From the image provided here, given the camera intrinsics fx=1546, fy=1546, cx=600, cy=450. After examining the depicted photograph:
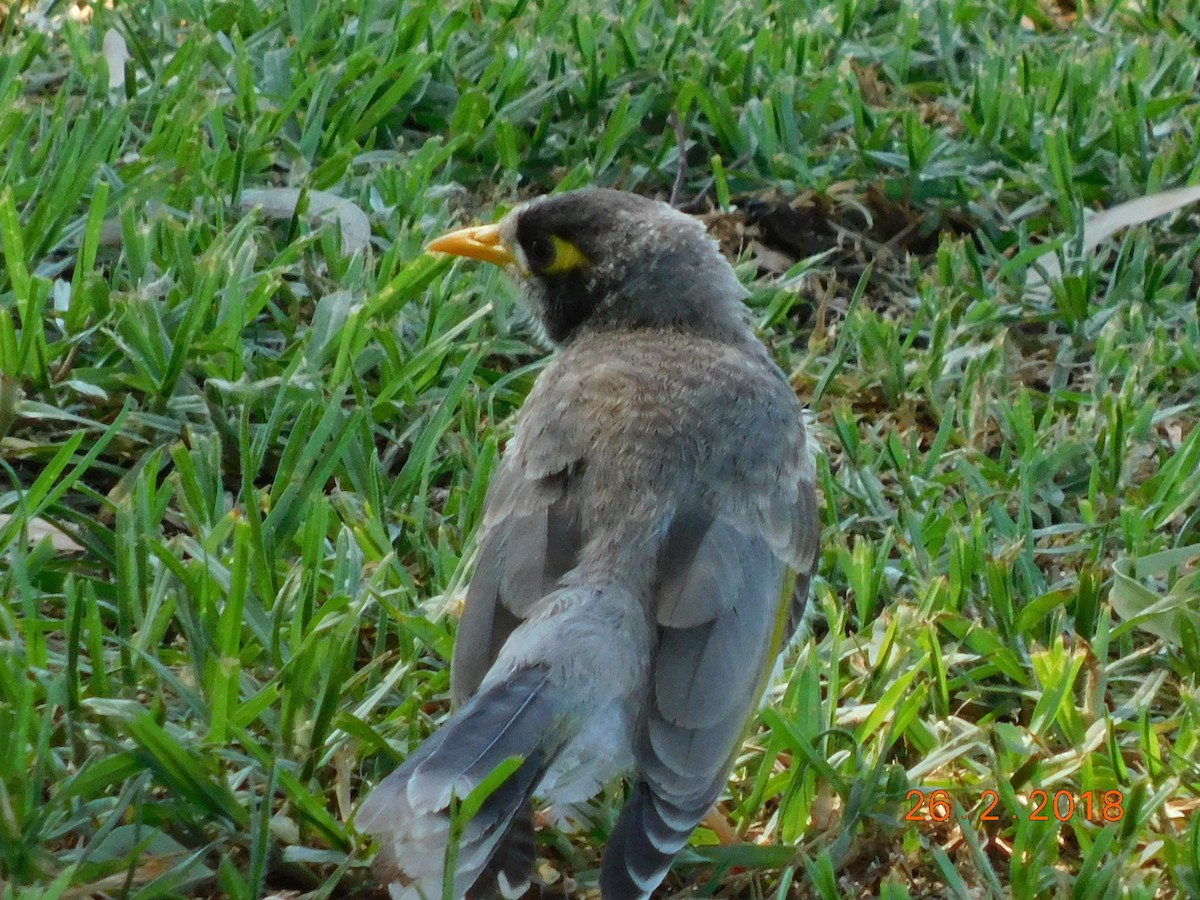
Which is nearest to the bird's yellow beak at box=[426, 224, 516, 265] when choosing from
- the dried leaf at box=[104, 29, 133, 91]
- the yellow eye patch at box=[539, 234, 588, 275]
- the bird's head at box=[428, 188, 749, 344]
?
the bird's head at box=[428, 188, 749, 344]

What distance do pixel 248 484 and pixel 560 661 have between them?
122cm

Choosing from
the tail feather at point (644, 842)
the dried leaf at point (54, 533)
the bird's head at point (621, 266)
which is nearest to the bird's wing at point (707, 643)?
the tail feather at point (644, 842)

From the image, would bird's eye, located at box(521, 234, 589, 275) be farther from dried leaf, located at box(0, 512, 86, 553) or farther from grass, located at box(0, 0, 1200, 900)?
dried leaf, located at box(0, 512, 86, 553)

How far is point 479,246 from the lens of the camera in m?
4.80

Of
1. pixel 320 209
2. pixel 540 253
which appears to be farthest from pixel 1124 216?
pixel 320 209

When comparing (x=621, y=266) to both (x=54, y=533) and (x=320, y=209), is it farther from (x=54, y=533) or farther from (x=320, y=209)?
(x=54, y=533)

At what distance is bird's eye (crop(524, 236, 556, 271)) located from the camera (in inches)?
183

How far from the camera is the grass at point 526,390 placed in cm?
348

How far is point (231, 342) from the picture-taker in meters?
4.62

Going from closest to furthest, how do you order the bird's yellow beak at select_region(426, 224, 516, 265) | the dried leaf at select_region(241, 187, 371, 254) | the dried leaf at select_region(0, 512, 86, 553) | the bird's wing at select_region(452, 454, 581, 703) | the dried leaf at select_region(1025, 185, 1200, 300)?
the bird's wing at select_region(452, 454, 581, 703) < the dried leaf at select_region(0, 512, 86, 553) < the bird's yellow beak at select_region(426, 224, 516, 265) < the dried leaf at select_region(241, 187, 371, 254) < the dried leaf at select_region(1025, 185, 1200, 300)

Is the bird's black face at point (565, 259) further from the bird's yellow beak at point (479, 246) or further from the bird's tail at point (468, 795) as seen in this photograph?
the bird's tail at point (468, 795)

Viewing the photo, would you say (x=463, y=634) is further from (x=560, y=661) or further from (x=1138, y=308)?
(x=1138, y=308)
